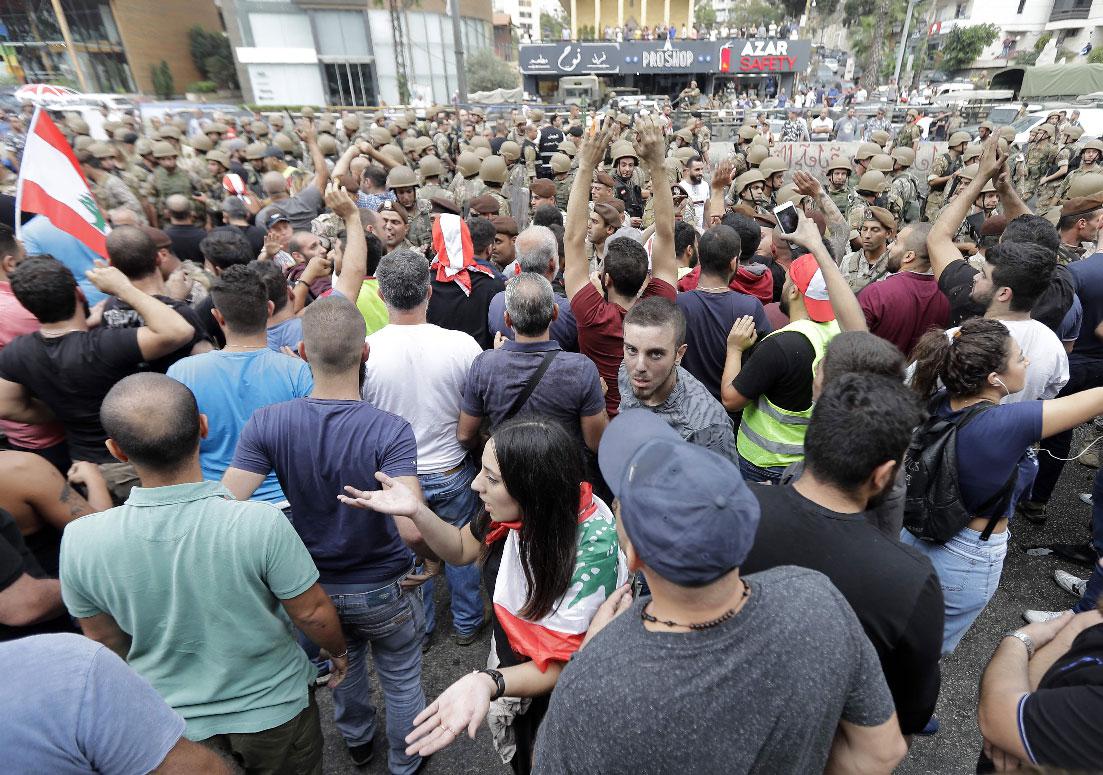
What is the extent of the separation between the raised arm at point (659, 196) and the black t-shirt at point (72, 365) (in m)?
2.93

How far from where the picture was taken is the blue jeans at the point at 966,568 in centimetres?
246

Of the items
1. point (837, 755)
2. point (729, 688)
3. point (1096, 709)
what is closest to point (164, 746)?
point (729, 688)

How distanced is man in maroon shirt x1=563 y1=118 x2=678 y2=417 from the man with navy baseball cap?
7.64ft

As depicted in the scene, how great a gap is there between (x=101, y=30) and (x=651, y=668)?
60.4 m

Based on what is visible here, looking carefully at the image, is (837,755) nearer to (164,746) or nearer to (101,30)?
(164,746)

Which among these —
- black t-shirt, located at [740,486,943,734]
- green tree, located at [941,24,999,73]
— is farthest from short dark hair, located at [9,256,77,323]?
green tree, located at [941,24,999,73]

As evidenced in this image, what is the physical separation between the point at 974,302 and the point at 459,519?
3.62 m

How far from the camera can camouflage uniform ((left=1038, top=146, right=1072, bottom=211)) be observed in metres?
9.52

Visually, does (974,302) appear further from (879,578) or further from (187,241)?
(187,241)

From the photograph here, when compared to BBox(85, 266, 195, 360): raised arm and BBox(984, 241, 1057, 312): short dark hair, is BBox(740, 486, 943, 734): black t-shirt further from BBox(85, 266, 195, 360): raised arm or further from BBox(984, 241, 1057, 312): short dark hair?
BBox(85, 266, 195, 360): raised arm

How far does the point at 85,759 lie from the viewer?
1162 millimetres

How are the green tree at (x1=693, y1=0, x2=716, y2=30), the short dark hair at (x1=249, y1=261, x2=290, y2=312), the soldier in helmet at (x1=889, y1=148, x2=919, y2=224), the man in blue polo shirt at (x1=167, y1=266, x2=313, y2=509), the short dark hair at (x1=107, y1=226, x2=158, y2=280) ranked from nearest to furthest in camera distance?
the man in blue polo shirt at (x1=167, y1=266, x2=313, y2=509) → the short dark hair at (x1=107, y1=226, x2=158, y2=280) → the short dark hair at (x1=249, y1=261, x2=290, y2=312) → the soldier in helmet at (x1=889, y1=148, x2=919, y2=224) → the green tree at (x1=693, y1=0, x2=716, y2=30)

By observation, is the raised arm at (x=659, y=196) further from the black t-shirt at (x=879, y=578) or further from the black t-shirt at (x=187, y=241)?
the black t-shirt at (x=187, y=241)

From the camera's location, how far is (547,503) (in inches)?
73.1
